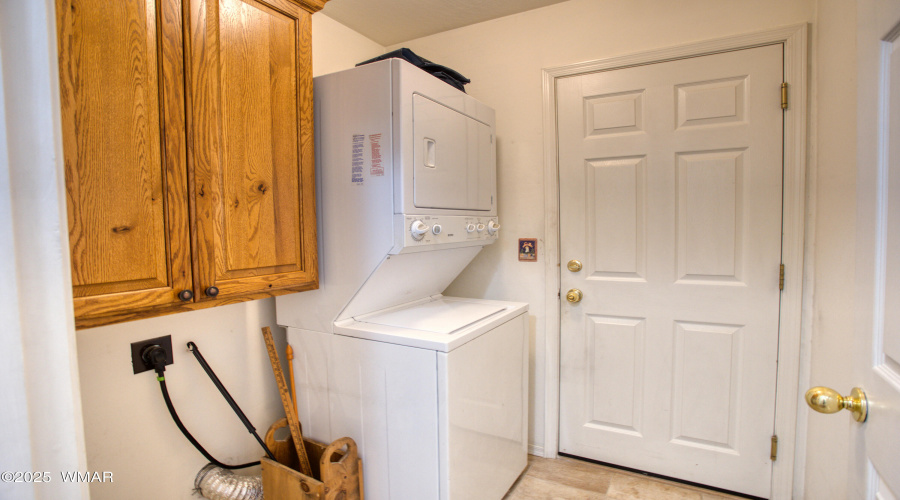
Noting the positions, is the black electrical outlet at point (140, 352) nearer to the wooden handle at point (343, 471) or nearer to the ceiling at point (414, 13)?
the wooden handle at point (343, 471)

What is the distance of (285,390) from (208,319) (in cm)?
39

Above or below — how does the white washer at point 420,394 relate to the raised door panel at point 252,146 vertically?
below

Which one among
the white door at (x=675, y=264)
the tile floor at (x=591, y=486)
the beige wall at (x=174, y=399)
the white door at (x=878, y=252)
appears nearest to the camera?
the white door at (x=878, y=252)

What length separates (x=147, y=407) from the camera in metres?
1.42

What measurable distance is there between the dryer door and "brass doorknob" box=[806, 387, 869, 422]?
1.16 metres

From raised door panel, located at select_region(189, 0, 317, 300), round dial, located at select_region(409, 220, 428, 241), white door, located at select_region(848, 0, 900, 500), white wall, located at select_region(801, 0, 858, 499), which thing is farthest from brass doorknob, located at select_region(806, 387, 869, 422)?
raised door panel, located at select_region(189, 0, 317, 300)

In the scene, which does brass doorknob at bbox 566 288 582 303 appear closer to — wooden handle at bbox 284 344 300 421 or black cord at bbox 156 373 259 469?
wooden handle at bbox 284 344 300 421

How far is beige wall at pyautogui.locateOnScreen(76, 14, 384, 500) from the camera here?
1311 millimetres

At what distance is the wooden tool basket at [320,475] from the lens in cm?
145

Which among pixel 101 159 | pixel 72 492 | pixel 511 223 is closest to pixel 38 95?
pixel 72 492

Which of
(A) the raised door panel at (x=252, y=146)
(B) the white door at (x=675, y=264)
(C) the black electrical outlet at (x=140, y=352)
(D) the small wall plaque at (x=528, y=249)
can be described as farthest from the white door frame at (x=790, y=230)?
(C) the black electrical outlet at (x=140, y=352)

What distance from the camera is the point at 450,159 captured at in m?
1.71

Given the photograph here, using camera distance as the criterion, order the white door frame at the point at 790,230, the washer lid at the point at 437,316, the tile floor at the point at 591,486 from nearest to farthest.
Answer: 1. the washer lid at the point at 437,316
2. the white door frame at the point at 790,230
3. the tile floor at the point at 591,486

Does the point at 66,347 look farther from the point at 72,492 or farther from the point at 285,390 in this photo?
the point at 285,390
